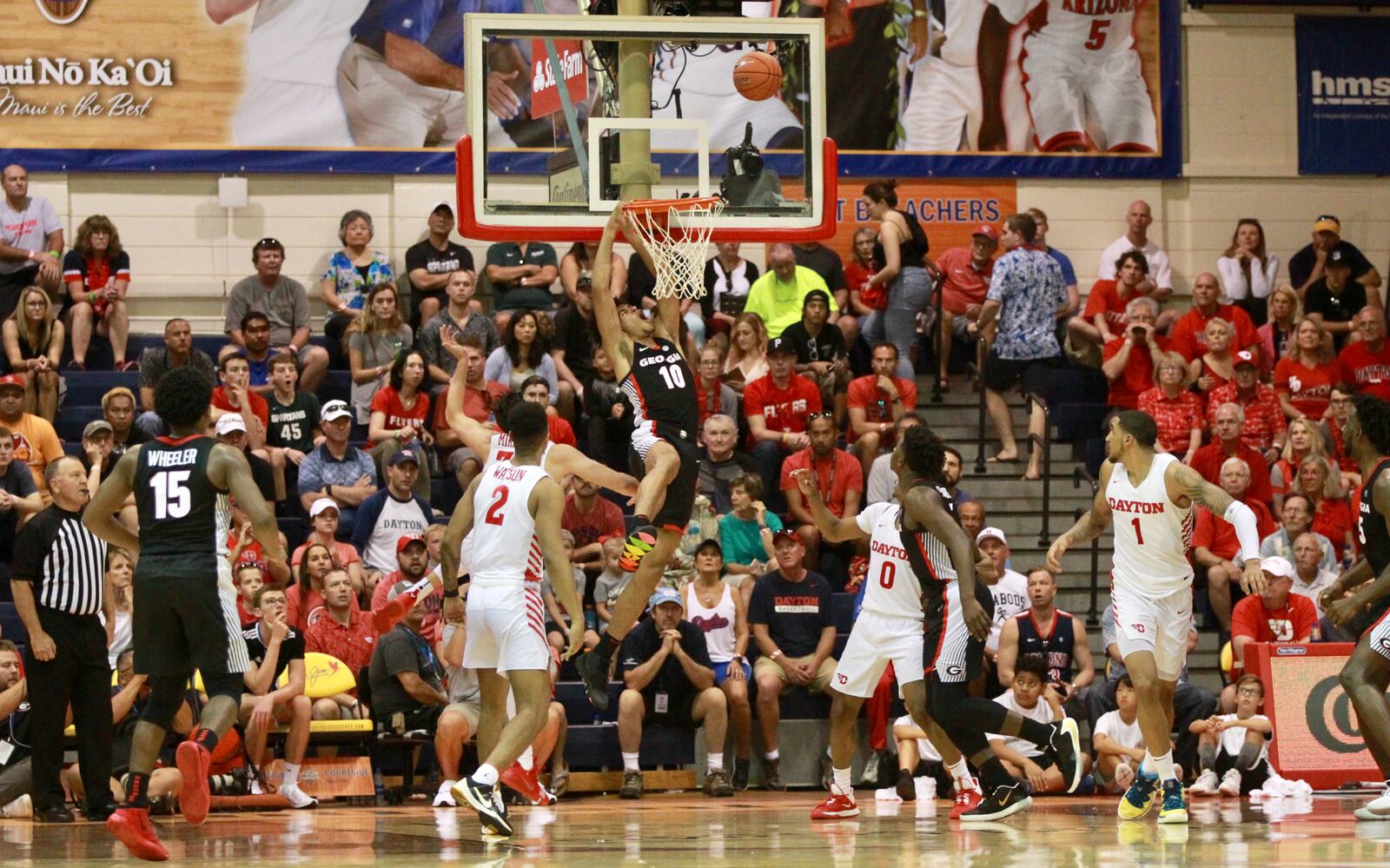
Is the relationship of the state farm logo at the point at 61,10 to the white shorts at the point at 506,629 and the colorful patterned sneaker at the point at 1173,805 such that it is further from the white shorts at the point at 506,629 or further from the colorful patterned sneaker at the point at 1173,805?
the colorful patterned sneaker at the point at 1173,805

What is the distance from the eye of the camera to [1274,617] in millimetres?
14172

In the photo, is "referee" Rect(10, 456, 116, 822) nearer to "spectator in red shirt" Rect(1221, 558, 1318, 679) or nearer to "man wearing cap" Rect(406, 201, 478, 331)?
"man wearing cap" Rect(406, 201, 478, 331)

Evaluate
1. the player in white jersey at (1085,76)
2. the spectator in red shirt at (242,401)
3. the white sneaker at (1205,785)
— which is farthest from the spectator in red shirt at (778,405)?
the player in white jersey at (1085,76)

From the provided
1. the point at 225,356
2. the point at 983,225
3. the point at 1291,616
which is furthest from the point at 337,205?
the point at 1291,616

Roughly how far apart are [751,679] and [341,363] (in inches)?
207

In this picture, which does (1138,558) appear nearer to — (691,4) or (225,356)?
(691,4)

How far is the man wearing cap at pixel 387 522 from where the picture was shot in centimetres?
1448

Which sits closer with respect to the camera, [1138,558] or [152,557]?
[152,557]

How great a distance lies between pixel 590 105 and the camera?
12008 mm

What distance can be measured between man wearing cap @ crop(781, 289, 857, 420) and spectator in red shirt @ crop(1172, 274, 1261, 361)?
328 centimetres

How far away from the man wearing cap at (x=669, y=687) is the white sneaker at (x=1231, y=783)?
3.54 meters

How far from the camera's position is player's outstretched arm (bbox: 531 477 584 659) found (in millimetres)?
9266

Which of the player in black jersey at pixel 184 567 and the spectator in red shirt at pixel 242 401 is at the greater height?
the spectator in red shirt at pixel 242 401

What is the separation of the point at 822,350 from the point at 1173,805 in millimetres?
7563
